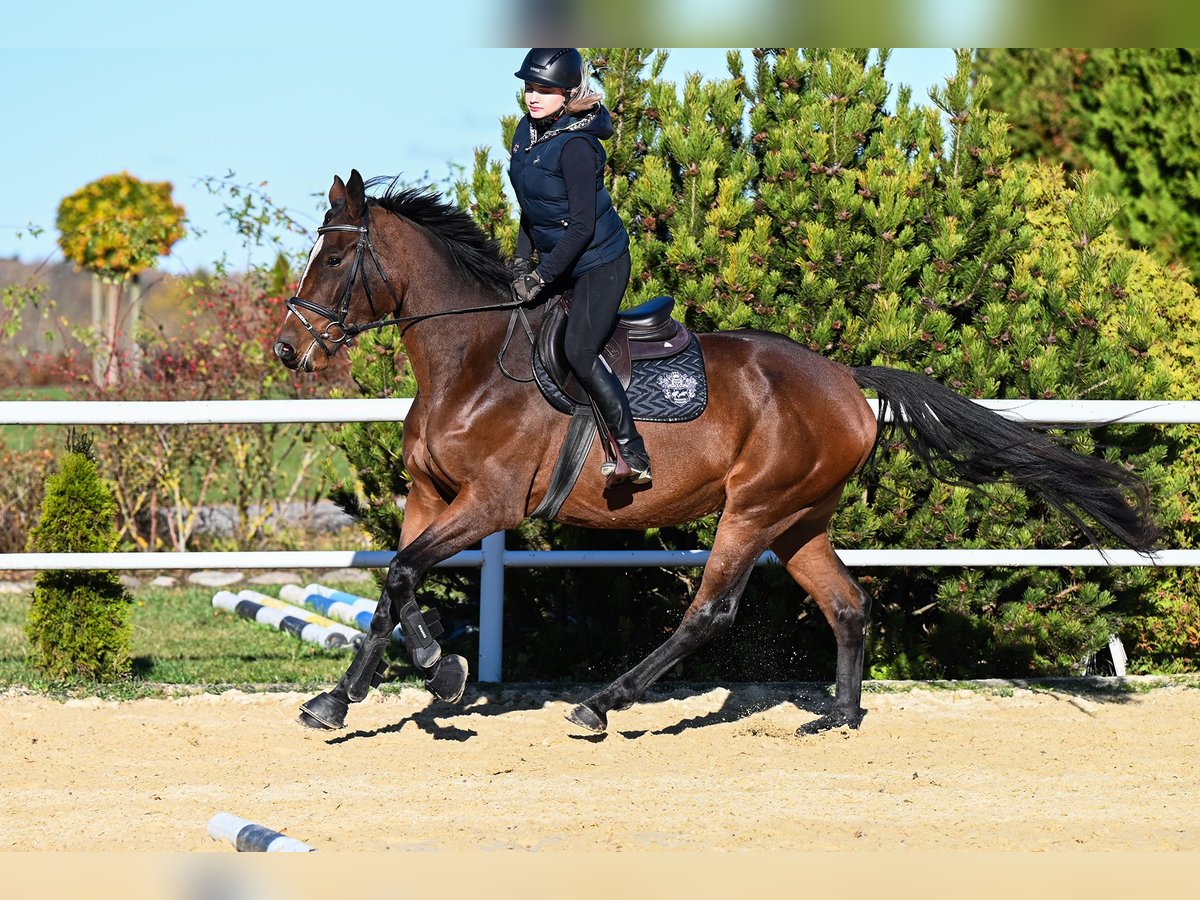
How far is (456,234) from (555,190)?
57 centimetres

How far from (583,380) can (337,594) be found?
4530 millimetres

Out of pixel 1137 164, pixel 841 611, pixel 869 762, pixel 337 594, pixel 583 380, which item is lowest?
pixel 337 594

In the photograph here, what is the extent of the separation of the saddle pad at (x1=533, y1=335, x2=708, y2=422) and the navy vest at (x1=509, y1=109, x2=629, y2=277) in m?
0.47

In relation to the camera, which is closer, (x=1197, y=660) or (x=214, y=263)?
(x=1197, y=660)

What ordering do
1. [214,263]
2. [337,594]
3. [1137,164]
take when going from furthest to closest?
[1137,164] → [214,263] → [337,594]

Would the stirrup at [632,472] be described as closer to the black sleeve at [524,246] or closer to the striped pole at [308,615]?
the black sleeve at [524,246]

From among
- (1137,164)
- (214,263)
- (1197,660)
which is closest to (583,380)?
(1197,660)

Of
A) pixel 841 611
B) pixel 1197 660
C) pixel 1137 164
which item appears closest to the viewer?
pixel 841 611

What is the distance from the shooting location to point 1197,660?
7250mm

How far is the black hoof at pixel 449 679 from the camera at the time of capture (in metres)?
5.28

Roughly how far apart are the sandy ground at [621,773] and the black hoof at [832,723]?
7 cm

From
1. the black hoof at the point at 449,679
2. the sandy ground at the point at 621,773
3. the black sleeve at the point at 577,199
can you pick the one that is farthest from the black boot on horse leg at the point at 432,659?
the black sleeve at the point at 577,199

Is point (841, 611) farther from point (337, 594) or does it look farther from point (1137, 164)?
point (1137, 164)

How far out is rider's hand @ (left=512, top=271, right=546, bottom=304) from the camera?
5211 millimetres
